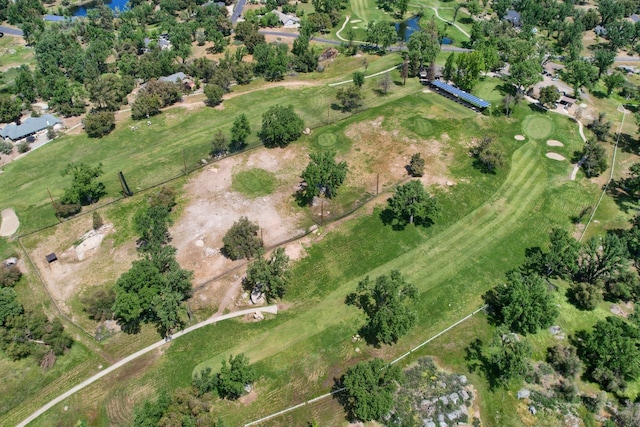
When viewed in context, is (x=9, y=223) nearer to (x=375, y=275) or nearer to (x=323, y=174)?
(x=323, y=174)

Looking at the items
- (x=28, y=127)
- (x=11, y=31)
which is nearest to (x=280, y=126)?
(x=28, y=127)

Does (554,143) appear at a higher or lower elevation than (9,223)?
lower

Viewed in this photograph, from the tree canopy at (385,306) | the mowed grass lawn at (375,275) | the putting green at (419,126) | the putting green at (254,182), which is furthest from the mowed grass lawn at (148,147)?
the tree canopy at (385,306)

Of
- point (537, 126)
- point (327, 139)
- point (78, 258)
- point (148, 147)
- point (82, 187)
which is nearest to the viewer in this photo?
point (78, 258)

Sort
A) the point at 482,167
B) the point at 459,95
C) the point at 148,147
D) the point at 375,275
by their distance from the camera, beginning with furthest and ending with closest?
the point at 459,95, the point at 148,147, the point at 482,167, the point at 375,275

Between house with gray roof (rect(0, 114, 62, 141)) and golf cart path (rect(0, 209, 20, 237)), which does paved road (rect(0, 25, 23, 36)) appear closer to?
house with gray roof (rect(0, 114, 62, 141))

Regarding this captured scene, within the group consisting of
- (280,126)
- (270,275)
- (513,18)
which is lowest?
(513,18)

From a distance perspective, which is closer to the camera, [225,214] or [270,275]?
[270,275]
